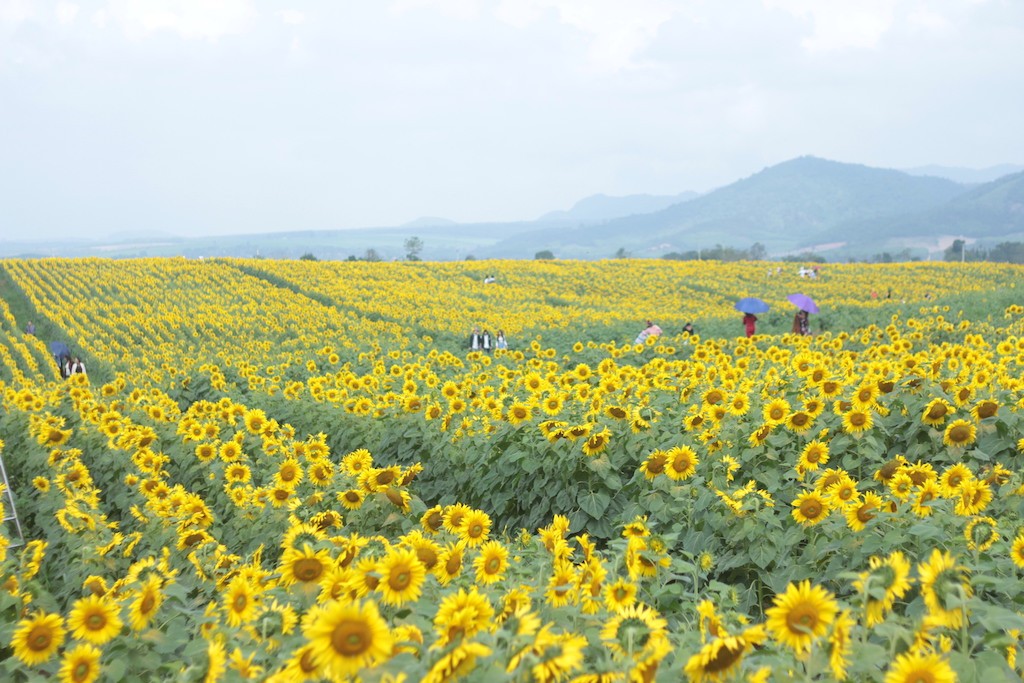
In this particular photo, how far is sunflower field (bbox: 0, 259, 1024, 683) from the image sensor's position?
6.89ft

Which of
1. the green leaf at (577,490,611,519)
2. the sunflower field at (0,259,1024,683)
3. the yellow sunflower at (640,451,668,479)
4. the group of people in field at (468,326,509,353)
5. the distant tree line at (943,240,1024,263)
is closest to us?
the sunflower field at (0,259,1024,683)

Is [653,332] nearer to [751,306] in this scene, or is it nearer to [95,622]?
[751,306]

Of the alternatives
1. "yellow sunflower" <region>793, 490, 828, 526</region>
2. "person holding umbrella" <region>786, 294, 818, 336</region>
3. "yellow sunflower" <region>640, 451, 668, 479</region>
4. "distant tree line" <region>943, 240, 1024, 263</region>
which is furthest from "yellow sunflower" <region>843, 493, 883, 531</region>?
"distant tree line" <region>943, 240, 1024, 263</region>

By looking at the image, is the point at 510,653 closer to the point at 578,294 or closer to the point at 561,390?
the point at 561,390

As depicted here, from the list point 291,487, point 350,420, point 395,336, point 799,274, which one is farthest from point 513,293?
point 291,487

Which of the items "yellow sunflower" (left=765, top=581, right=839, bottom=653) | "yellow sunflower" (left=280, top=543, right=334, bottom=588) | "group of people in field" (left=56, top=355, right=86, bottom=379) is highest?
"yellow sunflower" (left=765, top=581, right=839, bottom=653)

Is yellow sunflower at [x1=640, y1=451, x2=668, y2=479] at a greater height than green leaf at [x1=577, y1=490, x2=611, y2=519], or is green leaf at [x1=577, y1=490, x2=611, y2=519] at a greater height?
yellow sunflower at [x1=640, y1=451, x2=668, y2=479]

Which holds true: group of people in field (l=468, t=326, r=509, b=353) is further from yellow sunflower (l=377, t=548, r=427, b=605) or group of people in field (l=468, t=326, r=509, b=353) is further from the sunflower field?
yellow sunflower (l=377, t=548, r=427, b=605)

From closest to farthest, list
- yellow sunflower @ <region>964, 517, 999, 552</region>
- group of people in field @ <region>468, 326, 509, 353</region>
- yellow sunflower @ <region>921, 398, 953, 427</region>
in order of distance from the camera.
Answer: yellow sunflower @ <region>964, 517, 999, 552</region> < yellow sunflower @ <region>921, 398, 953, 427</region> < group of people in field @ <region>468, 326, 509, 353</region>

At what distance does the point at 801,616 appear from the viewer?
2.05 metres

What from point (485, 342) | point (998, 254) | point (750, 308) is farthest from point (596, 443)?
point (998, 254)

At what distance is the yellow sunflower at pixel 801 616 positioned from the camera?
2.02 metres

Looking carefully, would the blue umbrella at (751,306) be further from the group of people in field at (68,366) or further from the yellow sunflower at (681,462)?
the group of people in field at (68,366)

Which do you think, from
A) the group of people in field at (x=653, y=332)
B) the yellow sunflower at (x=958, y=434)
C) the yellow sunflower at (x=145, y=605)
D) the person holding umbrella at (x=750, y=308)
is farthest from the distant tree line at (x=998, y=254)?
the yellow sunflower at (x=145, y=605)
